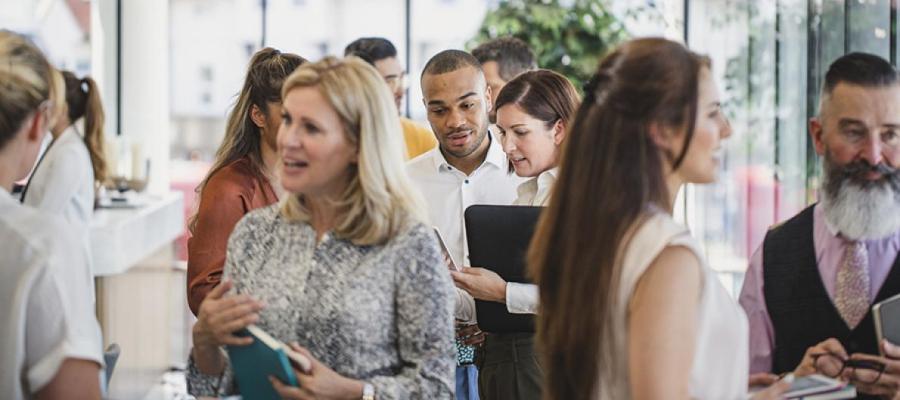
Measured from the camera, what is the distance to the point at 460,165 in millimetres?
3877

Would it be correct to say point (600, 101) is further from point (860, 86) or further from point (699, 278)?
point (860, 86)

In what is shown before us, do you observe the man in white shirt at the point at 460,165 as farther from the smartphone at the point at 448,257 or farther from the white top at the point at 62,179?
the white top at the point at 62,179

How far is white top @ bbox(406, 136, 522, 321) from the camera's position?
3.81 m

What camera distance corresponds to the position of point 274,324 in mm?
2406

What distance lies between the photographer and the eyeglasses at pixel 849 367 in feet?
8.32

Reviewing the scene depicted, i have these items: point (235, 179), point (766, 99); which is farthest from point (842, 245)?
point (766, 99)

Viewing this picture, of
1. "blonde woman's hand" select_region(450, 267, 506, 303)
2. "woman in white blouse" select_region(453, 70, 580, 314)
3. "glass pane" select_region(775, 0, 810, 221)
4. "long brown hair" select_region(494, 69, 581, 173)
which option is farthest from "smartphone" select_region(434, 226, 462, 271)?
"glass pane" select_region(775, 0, 810, 221)

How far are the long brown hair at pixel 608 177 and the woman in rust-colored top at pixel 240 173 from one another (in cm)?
134

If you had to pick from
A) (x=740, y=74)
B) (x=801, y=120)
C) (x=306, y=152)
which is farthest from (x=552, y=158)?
(x=740, y=74)

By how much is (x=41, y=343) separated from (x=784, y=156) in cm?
591

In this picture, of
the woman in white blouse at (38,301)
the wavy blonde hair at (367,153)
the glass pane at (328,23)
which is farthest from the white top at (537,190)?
the glass pane at (328,23)

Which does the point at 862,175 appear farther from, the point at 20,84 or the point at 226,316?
the point at 20,84

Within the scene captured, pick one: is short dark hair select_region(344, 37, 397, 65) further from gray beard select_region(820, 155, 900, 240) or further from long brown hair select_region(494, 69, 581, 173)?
gray beard select_region(820, 155, 900, 240)

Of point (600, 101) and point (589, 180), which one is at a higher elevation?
point (600, 101)
